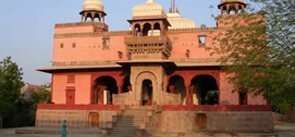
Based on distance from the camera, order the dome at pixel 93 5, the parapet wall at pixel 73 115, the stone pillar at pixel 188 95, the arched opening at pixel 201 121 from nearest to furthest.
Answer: the arched opening at pixel 201 121, the parapet wall at pixel 73 115, the stone pillar at pixel 188 95, the dome at pixel 93 5

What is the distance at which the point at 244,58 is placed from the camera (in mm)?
16047

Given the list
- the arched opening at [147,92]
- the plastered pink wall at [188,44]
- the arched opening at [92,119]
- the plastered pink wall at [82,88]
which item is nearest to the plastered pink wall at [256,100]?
the plastered pink wall at [188,44]

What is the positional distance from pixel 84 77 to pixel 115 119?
8296 millimetres

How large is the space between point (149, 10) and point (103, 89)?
8341 millimetres

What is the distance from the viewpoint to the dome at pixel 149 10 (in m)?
30.1

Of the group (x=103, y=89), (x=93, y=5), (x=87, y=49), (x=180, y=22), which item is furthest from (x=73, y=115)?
(x=180, y=22)

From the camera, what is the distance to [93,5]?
34.7m

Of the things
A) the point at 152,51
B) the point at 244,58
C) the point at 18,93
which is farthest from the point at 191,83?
the point at 18,93

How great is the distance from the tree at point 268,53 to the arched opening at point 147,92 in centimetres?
1420

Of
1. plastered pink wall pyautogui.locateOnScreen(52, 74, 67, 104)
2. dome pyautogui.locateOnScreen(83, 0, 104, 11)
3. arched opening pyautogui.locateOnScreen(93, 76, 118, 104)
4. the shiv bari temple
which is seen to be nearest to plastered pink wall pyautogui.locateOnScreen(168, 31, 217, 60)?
the shiv bari temple

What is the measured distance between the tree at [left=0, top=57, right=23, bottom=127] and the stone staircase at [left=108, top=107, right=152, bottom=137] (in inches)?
615

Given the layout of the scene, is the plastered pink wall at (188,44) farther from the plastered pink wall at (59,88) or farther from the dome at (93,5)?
the plastered pink wall at (59,88)

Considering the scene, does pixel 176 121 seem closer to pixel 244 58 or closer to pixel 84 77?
pixel 84 77

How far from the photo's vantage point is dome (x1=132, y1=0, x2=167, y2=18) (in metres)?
30.1
